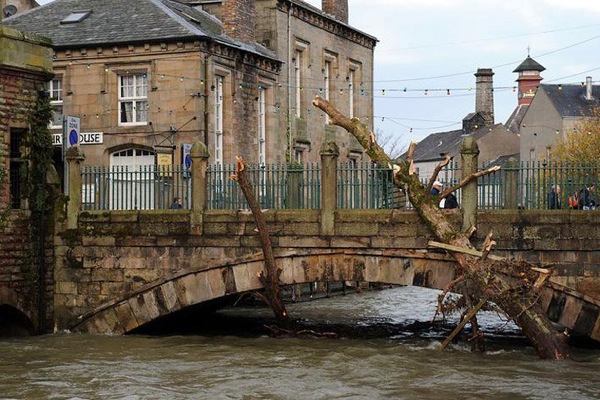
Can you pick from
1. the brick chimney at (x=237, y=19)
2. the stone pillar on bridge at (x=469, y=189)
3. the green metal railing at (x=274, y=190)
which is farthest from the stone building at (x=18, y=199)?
the brick chimney at (x=237, y=19)

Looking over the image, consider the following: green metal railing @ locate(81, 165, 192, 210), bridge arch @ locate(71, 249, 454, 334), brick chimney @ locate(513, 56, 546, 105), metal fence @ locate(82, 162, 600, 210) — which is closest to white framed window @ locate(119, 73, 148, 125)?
metal fence @ locate(82, 162, 600, 210)

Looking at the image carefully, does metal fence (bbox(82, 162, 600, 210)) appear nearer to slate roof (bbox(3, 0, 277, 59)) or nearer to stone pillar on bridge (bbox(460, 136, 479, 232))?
stone pillar on bridge (bbox(460, 136, 479, 232))

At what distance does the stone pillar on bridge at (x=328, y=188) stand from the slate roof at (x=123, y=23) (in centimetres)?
1129

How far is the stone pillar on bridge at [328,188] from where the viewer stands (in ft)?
70.2

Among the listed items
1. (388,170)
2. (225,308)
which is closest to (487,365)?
(388,170)

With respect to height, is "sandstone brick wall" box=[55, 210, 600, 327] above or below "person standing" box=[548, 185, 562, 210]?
below

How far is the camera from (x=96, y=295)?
23.4 meters

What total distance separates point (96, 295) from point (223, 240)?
310cm

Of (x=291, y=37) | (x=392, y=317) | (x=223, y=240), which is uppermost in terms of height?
(x=291, y=37)

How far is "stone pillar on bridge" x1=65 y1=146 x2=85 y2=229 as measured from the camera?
2353cm

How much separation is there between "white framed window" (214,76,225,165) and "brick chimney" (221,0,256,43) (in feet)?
7.54

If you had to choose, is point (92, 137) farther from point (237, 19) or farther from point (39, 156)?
point (39, 156)

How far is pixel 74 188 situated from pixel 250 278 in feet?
14.2

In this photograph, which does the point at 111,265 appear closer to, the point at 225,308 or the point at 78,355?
the point at 78,355
